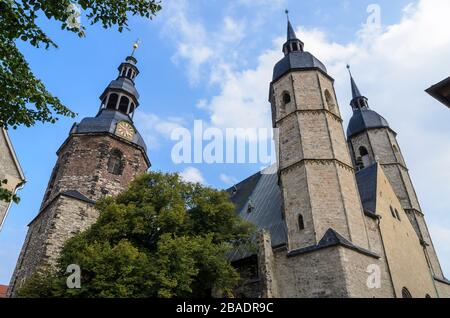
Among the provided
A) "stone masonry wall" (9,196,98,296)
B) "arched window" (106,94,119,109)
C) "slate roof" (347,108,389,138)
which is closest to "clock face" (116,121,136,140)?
"arched window" (106,94,119,109)

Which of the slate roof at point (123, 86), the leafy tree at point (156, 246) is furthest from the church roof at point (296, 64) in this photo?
the slate roof at point (123, 86)

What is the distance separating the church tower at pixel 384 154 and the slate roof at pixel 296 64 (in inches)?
325

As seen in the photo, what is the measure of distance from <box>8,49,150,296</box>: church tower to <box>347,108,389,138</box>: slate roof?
1582 cm

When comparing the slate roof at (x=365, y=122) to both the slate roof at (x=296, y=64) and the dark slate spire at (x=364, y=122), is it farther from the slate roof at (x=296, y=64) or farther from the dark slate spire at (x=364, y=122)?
the slate roof at (x=296, y=64)

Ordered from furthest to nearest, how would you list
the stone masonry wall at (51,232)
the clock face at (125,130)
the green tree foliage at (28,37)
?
the clock face at (125,130)
the stone masonry wall at (51,232)
the green tree foliage at (28,37)

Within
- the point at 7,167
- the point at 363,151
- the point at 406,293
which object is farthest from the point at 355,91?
the point at 7,167

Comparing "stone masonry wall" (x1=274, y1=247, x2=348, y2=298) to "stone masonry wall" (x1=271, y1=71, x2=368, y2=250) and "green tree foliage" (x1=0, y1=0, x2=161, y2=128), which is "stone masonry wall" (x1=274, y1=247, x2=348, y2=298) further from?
"green tree foliage" (x1=0, y1=0, x2=161, y2=128)

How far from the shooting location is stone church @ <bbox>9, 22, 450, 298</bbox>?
12.6m

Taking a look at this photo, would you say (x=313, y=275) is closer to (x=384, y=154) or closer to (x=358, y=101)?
(x=384, y=154)

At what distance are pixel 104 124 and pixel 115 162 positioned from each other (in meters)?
2.51

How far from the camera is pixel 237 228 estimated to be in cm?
1430

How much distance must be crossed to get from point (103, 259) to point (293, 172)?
834 cm

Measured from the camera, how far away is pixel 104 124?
859 inches

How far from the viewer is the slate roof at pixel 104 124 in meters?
21.4
